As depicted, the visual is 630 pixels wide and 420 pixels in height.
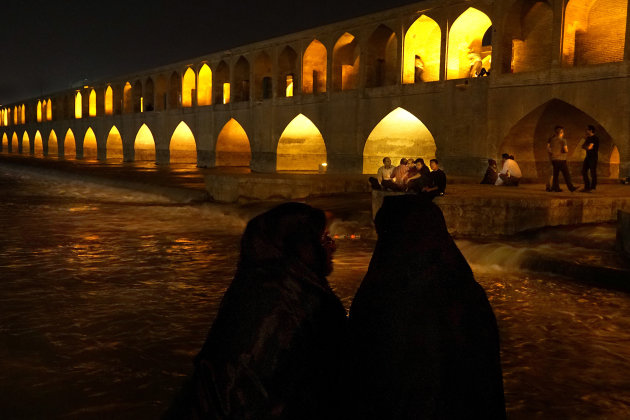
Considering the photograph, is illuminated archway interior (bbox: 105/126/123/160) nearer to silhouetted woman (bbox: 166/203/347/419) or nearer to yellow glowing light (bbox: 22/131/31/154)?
yellow glowing light (bbox: 22/131/31/154)

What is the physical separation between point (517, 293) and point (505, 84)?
8033 mm

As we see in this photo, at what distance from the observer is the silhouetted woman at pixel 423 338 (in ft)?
4.84

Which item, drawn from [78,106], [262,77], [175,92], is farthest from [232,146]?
[78,106]

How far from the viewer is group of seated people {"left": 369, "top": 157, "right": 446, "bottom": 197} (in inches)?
297

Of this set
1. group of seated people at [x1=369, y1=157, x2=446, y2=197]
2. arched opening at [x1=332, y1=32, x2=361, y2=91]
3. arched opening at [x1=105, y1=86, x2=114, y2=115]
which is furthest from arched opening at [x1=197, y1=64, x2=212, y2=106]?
group of seated people at [x1=369, y1=157, x2=446, y2=197]

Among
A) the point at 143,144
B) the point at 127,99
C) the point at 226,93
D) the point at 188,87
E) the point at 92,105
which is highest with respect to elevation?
the point at 188,87

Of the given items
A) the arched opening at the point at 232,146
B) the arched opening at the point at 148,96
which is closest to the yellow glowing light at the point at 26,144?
the arched opening at the point at 148,96

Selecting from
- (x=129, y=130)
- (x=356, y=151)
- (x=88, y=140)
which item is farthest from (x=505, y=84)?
(x=88, y=140)

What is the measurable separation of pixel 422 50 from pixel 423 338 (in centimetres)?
1457

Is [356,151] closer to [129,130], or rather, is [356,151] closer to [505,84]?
[505,84]

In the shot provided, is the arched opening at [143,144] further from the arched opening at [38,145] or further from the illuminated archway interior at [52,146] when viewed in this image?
the arched opening at [38,145]

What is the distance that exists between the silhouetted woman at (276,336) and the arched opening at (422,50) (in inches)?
521

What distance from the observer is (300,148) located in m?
18.8

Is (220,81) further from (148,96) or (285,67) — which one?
(148,96)
